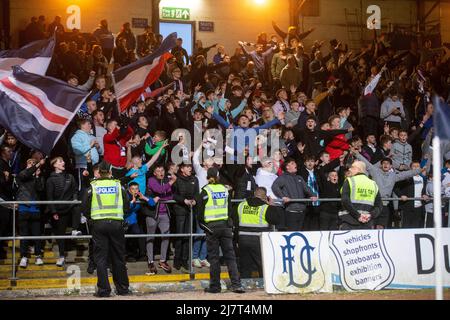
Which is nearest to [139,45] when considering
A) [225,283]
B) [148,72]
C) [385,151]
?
[148,72]

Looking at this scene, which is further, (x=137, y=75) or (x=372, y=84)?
(x=372, y=84)

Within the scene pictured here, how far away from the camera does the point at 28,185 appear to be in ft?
53.0

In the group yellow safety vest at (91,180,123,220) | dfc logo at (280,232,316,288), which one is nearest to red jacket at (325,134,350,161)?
dfc logo at (280,232,316,288)

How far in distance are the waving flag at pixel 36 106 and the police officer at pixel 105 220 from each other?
164 cm

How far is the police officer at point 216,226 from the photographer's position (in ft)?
49.4

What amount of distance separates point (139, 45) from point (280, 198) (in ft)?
27.9

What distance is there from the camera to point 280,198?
1631cm

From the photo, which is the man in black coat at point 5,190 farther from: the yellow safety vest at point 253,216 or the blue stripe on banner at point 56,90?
the yellow safety vest at point 253,216

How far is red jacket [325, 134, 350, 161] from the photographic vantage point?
18.1m

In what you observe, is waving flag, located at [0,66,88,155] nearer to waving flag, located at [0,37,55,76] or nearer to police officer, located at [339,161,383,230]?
waving flag, located at [0,37,55,76]

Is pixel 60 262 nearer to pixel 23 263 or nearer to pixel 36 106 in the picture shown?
pixel 23 263

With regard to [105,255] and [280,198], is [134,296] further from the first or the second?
[280,198]

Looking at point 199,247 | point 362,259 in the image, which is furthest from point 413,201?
point 199,247

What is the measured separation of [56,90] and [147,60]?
7.41ft
